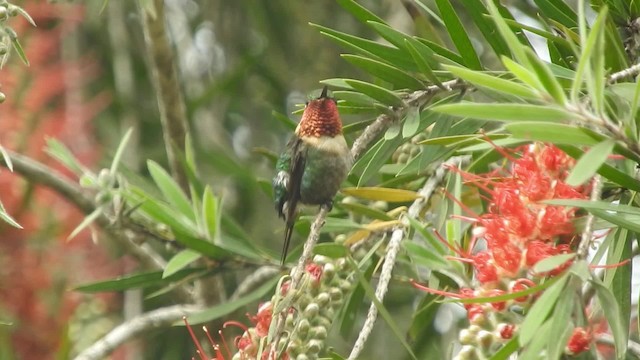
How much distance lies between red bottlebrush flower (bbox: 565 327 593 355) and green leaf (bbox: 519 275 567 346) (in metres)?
0.07

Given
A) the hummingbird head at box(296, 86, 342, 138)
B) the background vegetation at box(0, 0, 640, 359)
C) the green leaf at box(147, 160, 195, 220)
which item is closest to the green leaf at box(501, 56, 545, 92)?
the background vegetation at box(0, 0, 640, 359)

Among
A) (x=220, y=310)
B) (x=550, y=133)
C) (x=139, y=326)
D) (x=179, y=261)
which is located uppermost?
(x=550, y=133)

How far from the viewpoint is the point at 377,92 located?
1.11 m

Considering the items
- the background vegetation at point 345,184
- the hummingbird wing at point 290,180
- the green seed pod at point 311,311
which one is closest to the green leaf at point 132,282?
the background vegetation at point 345,184

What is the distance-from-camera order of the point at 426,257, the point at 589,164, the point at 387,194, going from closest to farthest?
the point at 589,164 → the point at 426,257 → the point at 387,194

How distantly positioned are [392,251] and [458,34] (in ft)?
0.82

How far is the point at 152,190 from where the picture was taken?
1924 mm

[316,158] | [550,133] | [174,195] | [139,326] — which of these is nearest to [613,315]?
[550,133]

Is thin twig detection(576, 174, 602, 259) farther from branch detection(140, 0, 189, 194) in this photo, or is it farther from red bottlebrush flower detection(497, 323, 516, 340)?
branch detection(140, 0, 189, 194)

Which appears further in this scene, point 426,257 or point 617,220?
point 426,257

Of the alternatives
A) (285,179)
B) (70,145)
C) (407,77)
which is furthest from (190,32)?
(407,77)

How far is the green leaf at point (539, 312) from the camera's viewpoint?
0.73 m

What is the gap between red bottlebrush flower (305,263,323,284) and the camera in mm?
1127

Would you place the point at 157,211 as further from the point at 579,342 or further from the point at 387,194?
the point at 579,342
